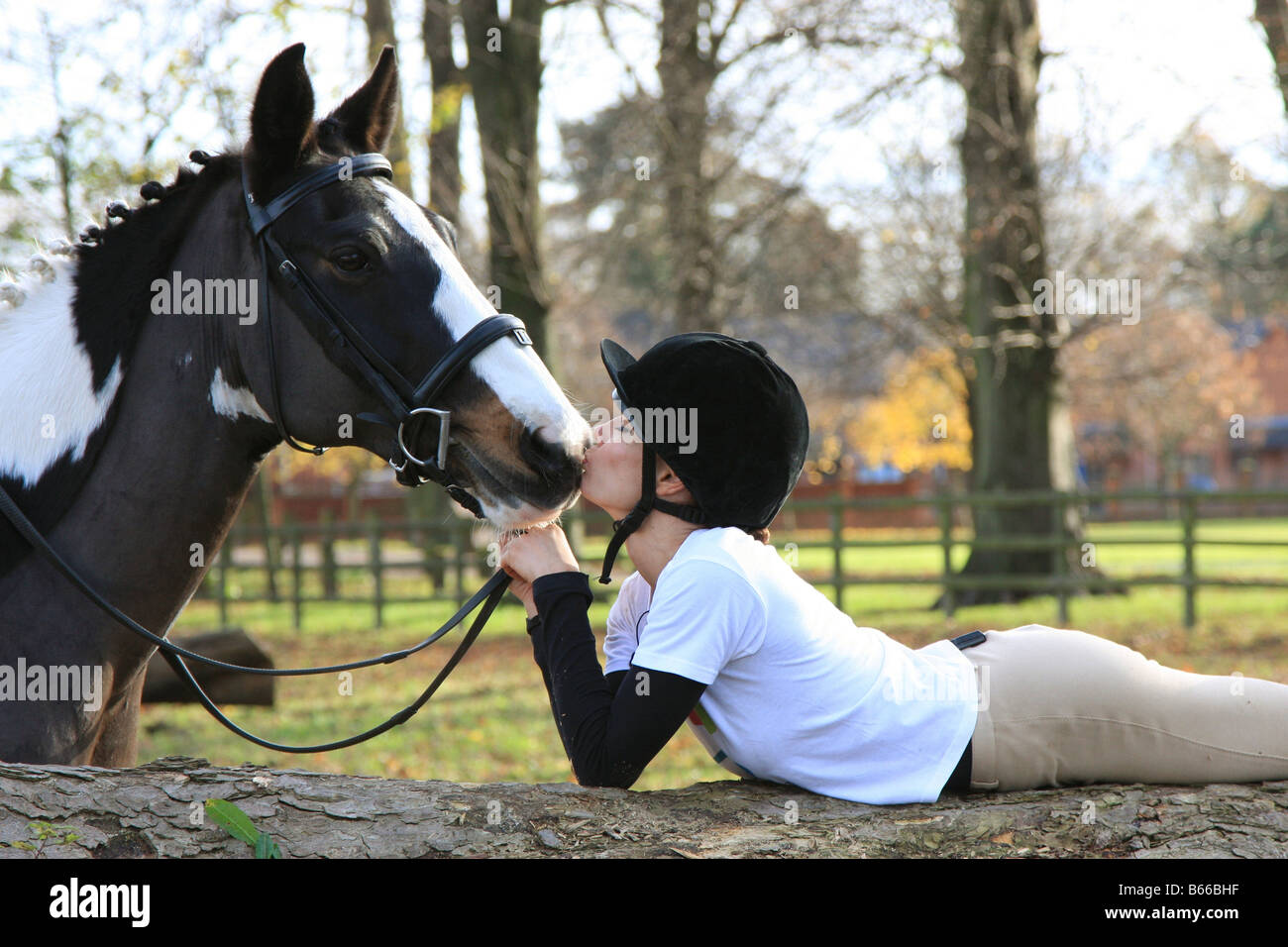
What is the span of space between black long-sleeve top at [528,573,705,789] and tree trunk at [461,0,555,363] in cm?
1048

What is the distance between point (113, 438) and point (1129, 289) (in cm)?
1483

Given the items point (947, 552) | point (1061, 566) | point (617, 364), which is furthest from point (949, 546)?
point (617, 364)

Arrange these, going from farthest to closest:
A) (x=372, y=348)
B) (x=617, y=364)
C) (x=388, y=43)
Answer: (x=388, y=43) → (x=617, y=364) → (x=372, y=348)

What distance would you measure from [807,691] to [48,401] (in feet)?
6.25

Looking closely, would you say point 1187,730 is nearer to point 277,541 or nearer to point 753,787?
point 753,787

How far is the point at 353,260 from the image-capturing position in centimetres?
248

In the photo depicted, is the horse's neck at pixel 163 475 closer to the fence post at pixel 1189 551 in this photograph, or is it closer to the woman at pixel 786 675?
the woman at pixel 786 675

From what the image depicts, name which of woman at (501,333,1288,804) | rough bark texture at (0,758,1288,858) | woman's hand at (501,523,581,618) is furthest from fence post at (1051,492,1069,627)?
woman's hand at (501,523,581,618)

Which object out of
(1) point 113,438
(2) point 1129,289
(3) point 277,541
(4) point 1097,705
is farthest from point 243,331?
(3) point 277,541

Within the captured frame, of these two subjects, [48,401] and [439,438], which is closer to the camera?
[439,438]

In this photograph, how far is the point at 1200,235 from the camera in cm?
1994

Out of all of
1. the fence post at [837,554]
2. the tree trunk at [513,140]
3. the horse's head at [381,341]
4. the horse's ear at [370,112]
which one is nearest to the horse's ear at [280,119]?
the horse's head at [381,341]

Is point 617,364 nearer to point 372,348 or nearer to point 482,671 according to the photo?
point 372,348

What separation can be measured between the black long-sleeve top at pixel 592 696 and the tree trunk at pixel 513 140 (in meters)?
10.5
